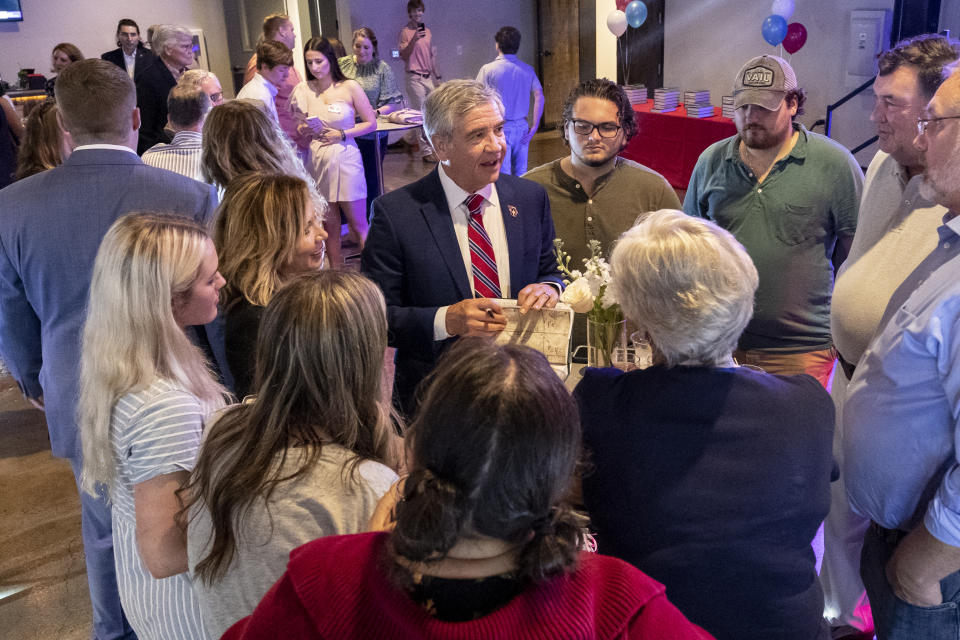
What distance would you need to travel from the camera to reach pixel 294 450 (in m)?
1.27

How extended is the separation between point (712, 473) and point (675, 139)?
667 cm

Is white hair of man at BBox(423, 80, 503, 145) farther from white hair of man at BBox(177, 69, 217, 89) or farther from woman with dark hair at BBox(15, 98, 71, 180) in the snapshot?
woman with dark hair at BBox(15, 98, 71, 180)

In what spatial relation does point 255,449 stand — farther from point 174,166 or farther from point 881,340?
point 174,166

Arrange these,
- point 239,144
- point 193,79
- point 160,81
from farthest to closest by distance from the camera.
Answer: point 160,81, point 193,79, point 239,144

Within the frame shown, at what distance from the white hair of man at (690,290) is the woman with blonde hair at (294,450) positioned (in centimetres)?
50

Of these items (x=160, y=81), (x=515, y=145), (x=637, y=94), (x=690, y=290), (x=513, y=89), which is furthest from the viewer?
(x=637, y=94)

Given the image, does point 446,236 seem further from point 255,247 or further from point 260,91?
point 260,91

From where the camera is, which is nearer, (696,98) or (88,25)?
(696,98)

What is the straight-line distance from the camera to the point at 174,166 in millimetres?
3660

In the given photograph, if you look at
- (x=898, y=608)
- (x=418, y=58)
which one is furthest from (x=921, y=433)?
(x=418, y=58)

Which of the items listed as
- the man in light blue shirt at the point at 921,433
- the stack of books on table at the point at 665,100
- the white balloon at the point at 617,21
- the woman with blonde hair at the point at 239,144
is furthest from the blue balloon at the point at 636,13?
the man in light blue shirt at the point at 921,433

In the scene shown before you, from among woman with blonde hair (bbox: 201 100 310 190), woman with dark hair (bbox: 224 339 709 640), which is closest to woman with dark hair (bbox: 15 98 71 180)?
woman with blonde hair (bbox: 201 100 310 190)

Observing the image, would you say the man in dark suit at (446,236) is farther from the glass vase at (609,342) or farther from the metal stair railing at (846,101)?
the metal stair railing at (846,101)

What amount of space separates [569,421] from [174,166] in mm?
3212
